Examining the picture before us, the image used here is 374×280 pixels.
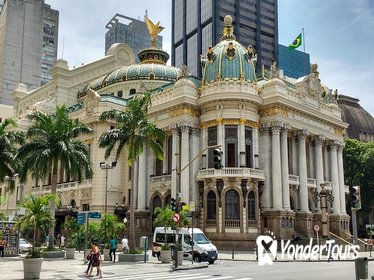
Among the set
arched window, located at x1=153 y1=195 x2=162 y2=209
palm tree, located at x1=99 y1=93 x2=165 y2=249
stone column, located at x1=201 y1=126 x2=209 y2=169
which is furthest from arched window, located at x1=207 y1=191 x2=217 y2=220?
palm tree, located at x1=99 y1=93 x2=165 y2=249

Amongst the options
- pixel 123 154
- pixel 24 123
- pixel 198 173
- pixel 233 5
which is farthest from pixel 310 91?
pixel 233 5

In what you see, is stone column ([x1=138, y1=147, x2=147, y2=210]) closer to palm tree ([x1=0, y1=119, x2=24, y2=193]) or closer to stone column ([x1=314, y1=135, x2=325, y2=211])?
palm tree ([x1=0, y1=119, x2=24, y2=193])

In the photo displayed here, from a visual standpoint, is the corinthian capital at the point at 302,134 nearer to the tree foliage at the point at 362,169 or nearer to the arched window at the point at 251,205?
the arched window at the point at 251,205

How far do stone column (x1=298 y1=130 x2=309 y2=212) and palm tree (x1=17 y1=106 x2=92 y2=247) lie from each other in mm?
26211

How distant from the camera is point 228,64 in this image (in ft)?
178

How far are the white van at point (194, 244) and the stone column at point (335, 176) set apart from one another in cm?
2848

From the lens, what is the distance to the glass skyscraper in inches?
6196

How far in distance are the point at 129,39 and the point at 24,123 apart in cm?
12677

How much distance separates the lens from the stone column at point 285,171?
171ft

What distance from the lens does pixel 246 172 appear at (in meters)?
50.0

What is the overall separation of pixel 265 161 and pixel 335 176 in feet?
43.2

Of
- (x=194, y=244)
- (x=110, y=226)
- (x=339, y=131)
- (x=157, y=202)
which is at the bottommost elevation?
(x=194, y=244)

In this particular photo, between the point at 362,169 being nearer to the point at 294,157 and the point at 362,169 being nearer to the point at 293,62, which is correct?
the point at 294,157

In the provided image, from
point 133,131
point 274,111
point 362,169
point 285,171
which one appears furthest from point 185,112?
point 362,169
